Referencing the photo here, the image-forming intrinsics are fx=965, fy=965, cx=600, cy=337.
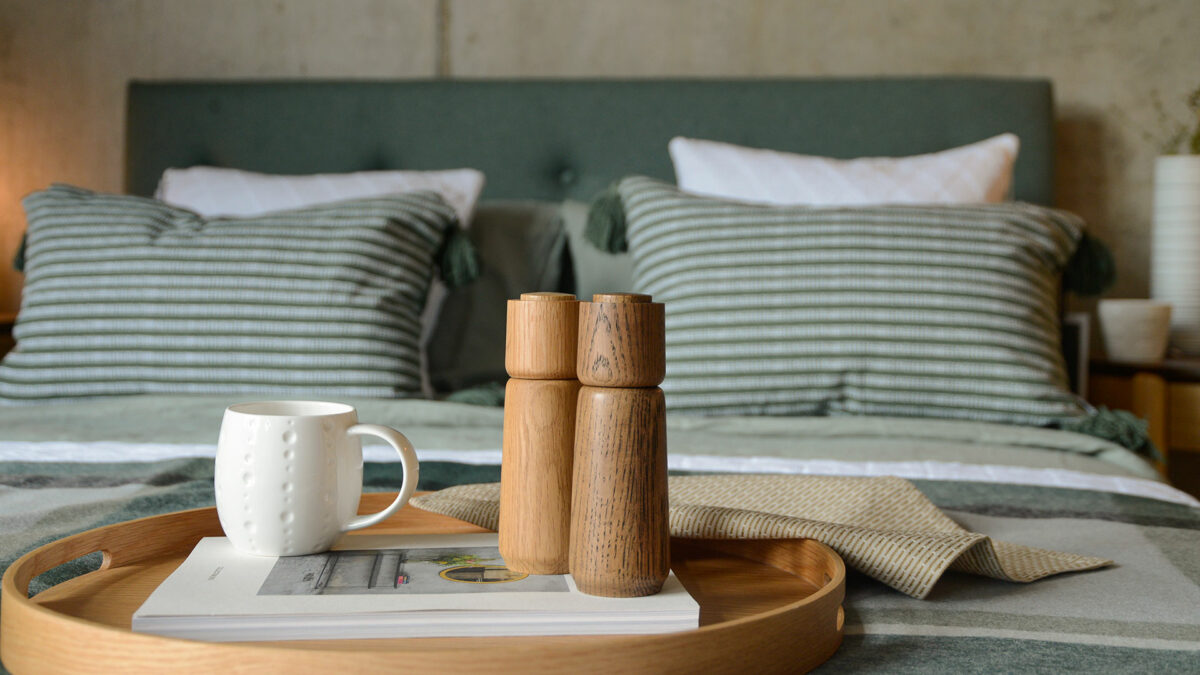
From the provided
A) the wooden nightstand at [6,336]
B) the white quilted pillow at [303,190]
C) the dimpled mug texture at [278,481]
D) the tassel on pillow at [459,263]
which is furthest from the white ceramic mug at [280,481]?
the wooden nightstand at [6,336]

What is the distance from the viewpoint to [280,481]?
→ 58 centimetres

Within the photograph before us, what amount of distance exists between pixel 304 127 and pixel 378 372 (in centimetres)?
89

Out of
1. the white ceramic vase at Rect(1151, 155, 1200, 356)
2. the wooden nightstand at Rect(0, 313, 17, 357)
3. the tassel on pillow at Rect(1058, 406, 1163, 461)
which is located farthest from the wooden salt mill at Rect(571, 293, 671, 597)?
the wooden nightstand at Rect(0, 313, 17, 357)

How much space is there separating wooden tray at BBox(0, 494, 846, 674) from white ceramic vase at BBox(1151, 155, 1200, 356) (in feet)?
5.51

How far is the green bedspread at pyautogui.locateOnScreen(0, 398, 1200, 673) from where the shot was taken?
57 cm

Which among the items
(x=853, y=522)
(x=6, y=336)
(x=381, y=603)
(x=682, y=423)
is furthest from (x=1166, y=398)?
(x=6, y=336)

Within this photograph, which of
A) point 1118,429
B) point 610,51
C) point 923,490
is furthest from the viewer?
point 610,51

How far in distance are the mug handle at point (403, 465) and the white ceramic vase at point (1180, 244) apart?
178 centimetres

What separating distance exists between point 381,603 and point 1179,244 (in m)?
1.95

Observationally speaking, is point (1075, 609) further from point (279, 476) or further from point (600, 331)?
point (279, 476)

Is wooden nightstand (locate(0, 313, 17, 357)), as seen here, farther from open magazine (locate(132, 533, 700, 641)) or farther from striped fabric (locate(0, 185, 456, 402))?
open magazine (locate(132, 533, 700, 641))

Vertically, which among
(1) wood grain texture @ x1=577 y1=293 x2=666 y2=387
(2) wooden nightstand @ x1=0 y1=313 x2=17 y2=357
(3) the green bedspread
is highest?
(1) wood grain texture @ x1=577 y1=293 x2=666 y2=387

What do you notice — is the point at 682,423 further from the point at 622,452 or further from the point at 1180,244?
the point at 1180,244

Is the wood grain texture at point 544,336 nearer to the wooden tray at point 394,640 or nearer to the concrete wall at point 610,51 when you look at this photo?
the wooden tray at point 394,640
